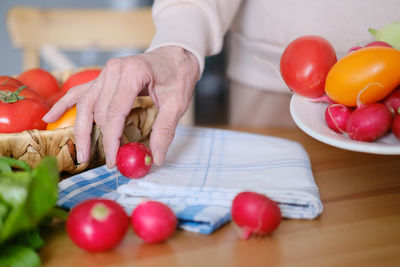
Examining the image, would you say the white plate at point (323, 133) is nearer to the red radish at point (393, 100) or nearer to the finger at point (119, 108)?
the red radish at point (393, 100)

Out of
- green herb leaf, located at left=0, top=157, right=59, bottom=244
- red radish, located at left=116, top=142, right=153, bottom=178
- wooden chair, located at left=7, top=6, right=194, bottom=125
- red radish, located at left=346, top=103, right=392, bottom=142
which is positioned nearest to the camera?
green herb leaf, located at left=0, top=157, right=59, bottom=244

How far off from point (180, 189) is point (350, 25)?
1.97ft

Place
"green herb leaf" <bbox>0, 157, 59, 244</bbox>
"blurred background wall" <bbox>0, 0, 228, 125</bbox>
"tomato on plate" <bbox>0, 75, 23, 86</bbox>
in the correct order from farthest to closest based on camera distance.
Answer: "blurred background wall" <bbox>0, 0, 228, 125</bbox>, "tomato on plate" <bbox>0, 75, 23, 86</bbox>, "green herb leaf" <bbox>0, 157, 59, 244</bbox>

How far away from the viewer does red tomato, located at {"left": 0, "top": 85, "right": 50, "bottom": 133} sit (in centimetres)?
79

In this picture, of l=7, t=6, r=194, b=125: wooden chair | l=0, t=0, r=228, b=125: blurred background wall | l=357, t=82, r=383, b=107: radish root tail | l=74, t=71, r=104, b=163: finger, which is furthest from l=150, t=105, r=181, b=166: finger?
l=0, t=0, r=228, b=125: blurred background wall

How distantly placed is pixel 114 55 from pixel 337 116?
9.51 feet

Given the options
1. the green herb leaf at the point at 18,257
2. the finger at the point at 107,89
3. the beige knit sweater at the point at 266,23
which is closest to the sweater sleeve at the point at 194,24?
the beige knit sweater at the point at 266,23

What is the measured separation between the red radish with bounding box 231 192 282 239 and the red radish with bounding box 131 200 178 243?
0.32 ft

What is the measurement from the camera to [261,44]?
1.17 metres

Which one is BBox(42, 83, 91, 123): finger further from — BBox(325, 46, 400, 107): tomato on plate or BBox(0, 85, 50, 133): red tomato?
BBox(325, 46, 400, 107): tomato on plate

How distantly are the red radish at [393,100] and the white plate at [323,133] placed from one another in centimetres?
4

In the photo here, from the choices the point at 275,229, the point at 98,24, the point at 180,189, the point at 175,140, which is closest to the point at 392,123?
the point at 275,229

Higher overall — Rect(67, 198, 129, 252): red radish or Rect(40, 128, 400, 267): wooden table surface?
Rect(67, 198, 129, 252): red radish

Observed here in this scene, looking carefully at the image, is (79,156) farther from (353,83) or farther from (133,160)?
(353,83)
